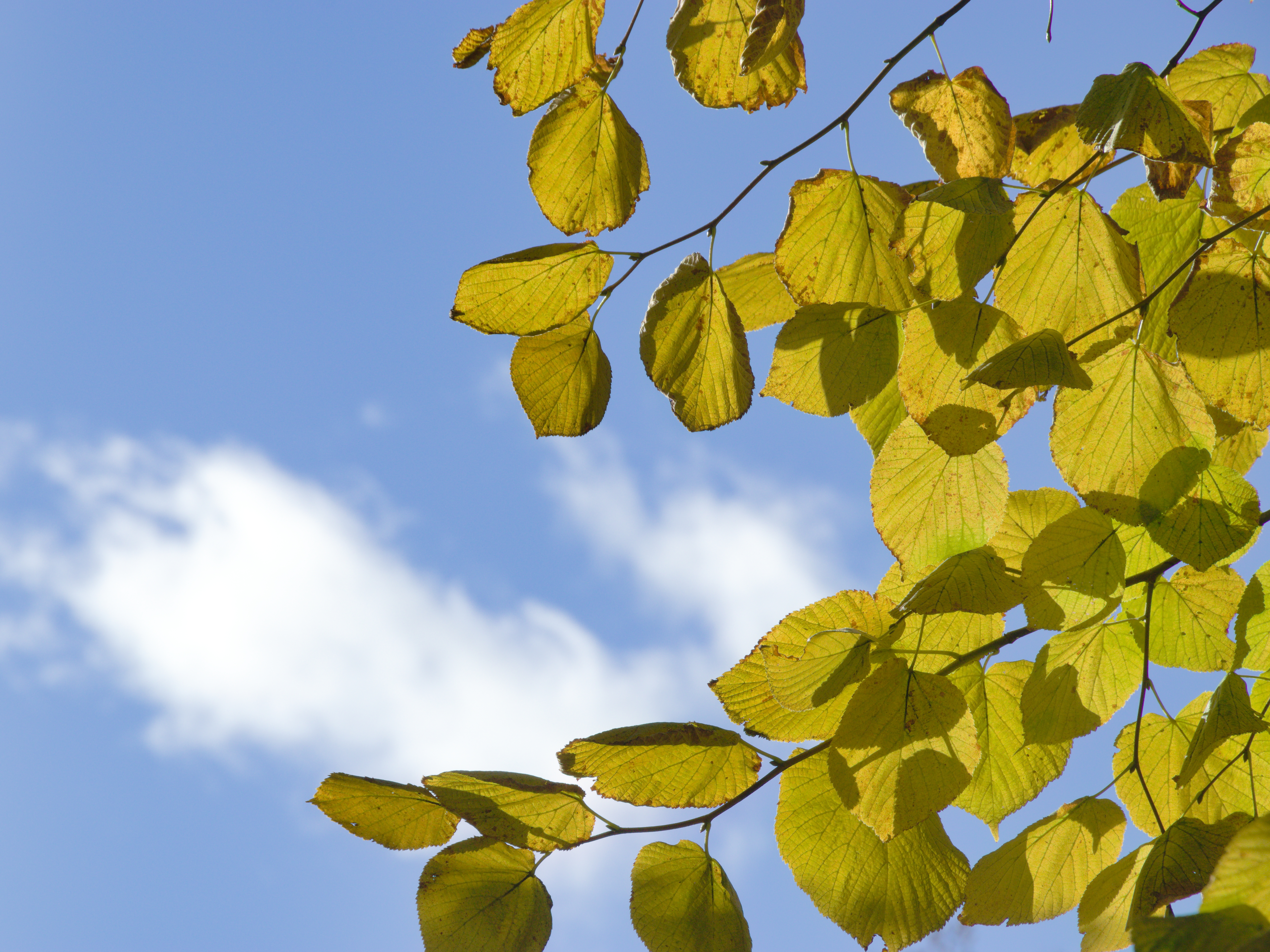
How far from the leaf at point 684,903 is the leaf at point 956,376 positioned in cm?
28

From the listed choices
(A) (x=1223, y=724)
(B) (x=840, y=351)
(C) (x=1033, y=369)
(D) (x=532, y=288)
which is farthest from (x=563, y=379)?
(A) (x=1223, y=724)

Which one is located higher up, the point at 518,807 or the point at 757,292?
the point at 757,292

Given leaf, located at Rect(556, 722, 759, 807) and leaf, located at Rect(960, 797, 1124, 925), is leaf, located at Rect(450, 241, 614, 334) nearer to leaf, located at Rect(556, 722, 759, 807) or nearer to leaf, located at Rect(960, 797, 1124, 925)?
leaf, located at Rect(556, 722, 759, 807)

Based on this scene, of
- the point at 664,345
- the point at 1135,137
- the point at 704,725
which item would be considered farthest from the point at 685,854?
the point at 1135,137

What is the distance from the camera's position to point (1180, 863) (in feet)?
1.44

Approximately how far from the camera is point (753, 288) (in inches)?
23.8

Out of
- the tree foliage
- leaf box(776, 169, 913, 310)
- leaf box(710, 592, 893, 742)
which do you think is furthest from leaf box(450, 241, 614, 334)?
leaf box(710, 592, 893, 742)

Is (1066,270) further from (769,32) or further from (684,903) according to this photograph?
(684,903)

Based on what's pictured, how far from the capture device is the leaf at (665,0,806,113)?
0.55 meters

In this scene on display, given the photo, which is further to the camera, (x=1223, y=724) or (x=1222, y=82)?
(x=1222, y=82)

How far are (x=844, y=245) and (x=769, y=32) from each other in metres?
0.13

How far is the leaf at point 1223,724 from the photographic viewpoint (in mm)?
440

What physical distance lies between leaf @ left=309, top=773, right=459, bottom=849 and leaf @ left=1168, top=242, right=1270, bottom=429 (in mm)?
489

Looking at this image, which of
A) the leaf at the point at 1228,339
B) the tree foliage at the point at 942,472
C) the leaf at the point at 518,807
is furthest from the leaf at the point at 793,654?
the leaf at the point at 1228,339
